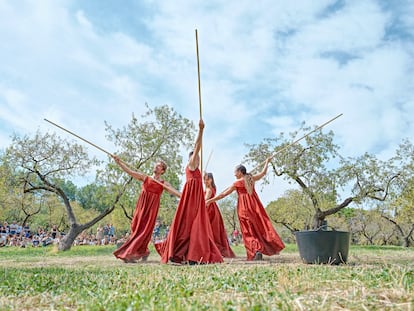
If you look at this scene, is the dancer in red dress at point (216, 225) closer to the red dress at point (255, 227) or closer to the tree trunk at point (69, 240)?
the red dress at point (255, 227)

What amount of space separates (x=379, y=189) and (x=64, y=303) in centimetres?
2095

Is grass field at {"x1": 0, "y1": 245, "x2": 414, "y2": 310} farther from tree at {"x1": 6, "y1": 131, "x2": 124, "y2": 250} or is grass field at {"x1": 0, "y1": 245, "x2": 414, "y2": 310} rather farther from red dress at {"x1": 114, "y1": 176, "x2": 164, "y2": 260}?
tree at {"x1": 6, "y1": 131, "x2": 124, "y2": 250}

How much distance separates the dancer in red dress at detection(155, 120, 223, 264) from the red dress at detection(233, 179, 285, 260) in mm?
1334

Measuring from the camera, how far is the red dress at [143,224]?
24.4 feet

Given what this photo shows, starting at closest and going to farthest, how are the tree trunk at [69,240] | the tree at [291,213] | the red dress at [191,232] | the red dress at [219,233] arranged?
the red dress at [191,232], the red dress at [219,233], the tree trunk at [69,240], the tree at [291,213]

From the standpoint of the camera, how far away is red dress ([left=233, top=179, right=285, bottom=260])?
307 inches

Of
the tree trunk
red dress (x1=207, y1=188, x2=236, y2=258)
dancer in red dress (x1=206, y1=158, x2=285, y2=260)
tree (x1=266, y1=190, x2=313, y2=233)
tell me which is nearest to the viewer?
dancer in red dress (x1=206, y1=158, x2=285, y2=260)

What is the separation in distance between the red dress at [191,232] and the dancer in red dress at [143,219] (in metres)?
0.64

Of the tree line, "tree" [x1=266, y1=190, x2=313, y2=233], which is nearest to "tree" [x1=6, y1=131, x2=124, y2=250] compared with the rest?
the tree line

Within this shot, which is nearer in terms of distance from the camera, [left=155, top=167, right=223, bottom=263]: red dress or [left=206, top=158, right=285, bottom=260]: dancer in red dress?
[left=155, top=167, right=223, bottom=263]: red dress

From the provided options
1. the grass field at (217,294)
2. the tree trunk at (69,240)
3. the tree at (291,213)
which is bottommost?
the grass field at (217,294)

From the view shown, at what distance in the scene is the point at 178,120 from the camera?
16.8 m

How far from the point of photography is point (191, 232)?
671 cm

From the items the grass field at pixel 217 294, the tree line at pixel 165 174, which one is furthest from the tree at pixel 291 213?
the grass field at pixel 217 294
